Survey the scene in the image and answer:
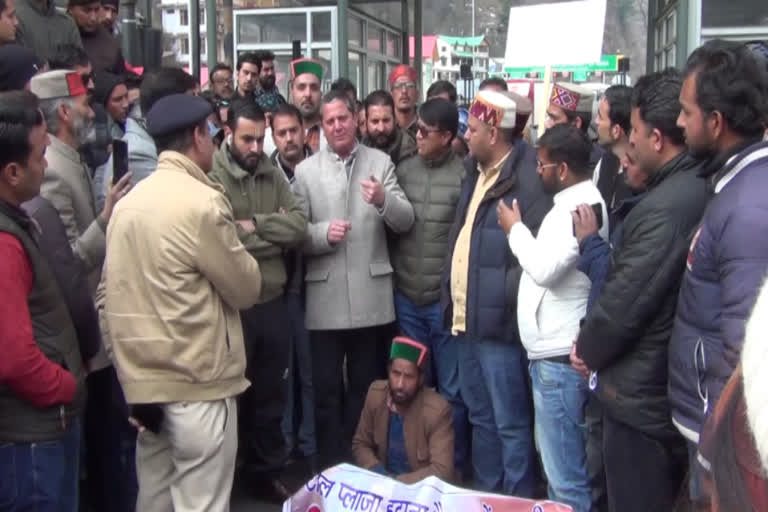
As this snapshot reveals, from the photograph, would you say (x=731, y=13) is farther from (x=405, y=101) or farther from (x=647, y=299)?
(x=647, y=299)

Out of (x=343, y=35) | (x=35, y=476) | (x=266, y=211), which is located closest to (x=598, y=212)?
(x=266, y=211)

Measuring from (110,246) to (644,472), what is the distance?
201 cm

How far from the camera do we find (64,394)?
274 cm

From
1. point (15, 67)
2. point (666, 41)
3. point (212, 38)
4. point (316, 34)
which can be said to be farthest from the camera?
point (316, 34)

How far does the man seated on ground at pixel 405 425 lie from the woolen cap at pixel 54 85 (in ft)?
6.28

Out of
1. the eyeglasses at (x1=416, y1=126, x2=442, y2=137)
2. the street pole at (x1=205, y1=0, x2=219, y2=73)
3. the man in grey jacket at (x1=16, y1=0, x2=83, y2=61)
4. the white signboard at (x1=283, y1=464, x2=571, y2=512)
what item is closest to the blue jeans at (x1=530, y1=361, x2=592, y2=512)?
the white signboard at (x1=283, y1=464, x2=571, y2=512)

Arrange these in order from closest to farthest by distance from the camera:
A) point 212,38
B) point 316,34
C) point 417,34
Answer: point 212,38
point 316,34
point 417,34

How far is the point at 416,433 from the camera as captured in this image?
440 centimetres

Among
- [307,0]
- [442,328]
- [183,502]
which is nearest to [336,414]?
[442,328]

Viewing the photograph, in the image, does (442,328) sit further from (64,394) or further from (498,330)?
(64,394)

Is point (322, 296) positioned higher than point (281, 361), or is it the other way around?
point (322, 296)

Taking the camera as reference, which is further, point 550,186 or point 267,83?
point 267,83

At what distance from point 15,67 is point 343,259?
1785mm

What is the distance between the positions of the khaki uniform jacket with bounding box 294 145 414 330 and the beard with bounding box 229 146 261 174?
0.36 m
